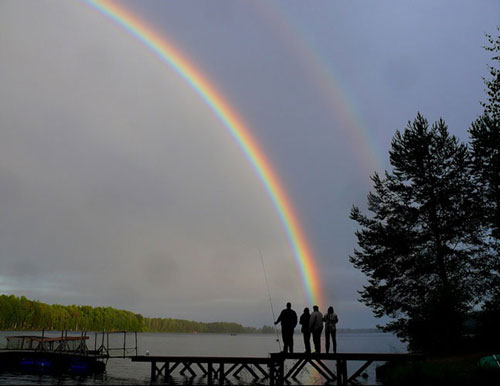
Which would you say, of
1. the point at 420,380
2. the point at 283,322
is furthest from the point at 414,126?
the point at 420,380

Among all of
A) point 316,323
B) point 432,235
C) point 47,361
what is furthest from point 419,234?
point 47,361

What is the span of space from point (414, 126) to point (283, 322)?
68.2 feet

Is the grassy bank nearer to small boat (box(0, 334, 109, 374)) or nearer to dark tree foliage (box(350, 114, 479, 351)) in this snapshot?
dark tree foliage (box(350, 114, 479, 351))

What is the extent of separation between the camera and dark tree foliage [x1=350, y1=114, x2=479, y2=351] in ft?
106

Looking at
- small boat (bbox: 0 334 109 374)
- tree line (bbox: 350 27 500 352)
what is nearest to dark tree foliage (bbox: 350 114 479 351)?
tree line (bbox: 350 27 500 352)

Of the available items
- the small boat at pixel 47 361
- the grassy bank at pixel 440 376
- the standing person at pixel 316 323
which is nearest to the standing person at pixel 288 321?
the standing person at pixel 316 323

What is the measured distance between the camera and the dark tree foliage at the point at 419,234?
Answer: 106ft

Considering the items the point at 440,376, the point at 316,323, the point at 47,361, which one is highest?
the point at 316,323

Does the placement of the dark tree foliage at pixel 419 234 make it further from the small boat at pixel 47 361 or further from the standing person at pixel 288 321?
the small boat at pixel 47 361

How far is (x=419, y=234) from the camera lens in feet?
109

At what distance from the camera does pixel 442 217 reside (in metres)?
33.1

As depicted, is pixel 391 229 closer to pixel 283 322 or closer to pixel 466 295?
pixel 466 295

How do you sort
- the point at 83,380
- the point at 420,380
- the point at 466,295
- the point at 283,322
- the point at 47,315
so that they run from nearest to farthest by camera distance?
the point at 420,380
the point at 283,322
the point at 466,295
the point at 83,380
the point at 47,315

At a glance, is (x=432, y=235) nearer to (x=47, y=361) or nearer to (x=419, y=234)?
(x=419, y=234)
